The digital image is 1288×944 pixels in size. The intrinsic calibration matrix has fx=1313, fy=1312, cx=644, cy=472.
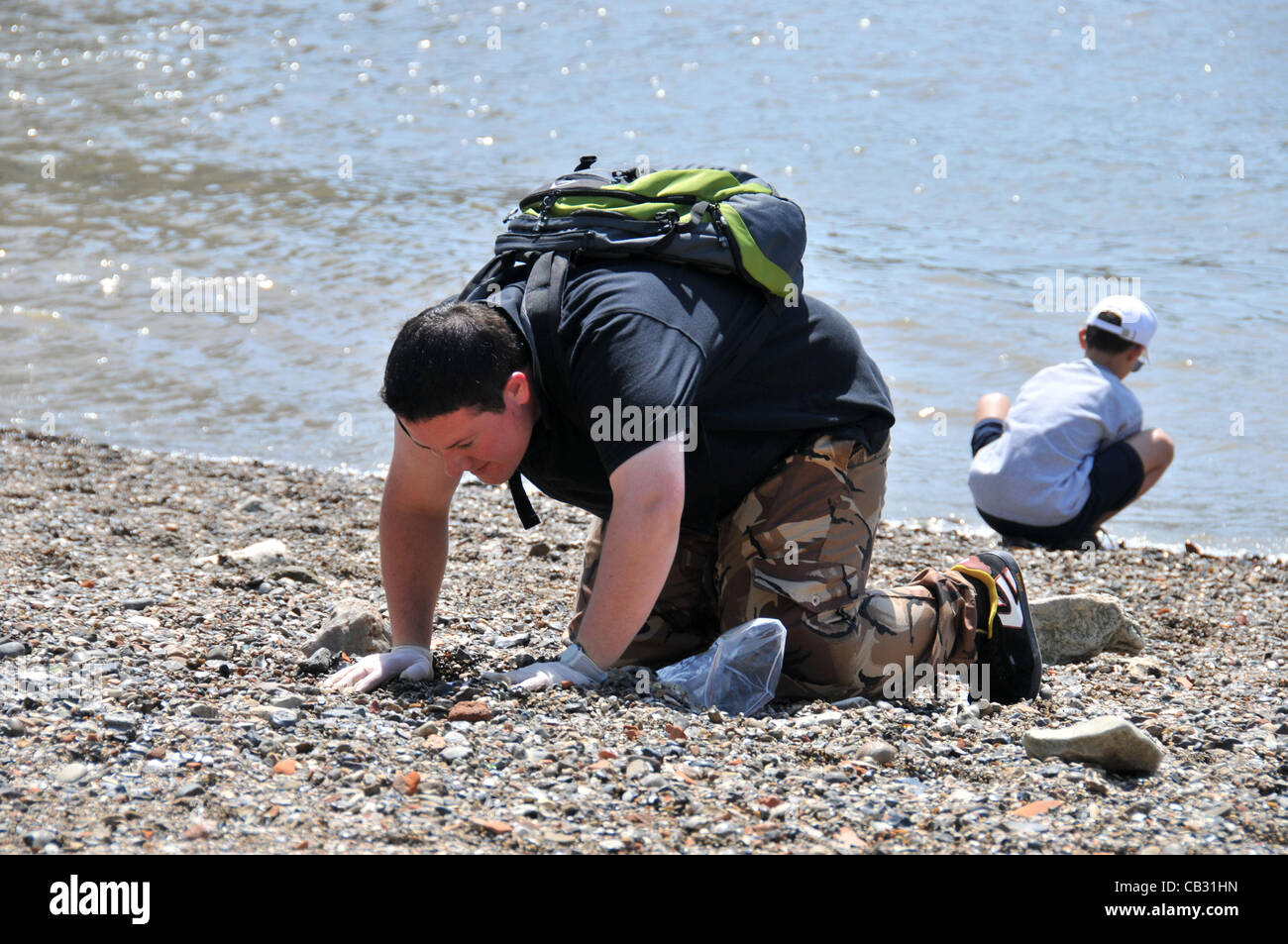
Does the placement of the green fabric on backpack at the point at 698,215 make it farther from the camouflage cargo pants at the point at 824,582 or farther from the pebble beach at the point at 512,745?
the pebble beach at the point at 512,745

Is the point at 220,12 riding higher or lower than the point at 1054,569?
higher

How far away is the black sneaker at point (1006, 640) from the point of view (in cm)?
390

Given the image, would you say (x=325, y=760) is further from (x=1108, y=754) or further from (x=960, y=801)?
(x=1108, y=754)

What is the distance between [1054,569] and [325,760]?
A: 377 centimetres

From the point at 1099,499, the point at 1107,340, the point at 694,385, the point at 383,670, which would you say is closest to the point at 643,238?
the point at 694,385

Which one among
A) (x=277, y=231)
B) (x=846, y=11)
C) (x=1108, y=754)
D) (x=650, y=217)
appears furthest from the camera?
(x=846, y=11)

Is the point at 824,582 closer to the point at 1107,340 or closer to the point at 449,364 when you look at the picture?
the point at 449,364

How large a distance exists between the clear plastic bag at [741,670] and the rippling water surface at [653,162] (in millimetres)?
3523

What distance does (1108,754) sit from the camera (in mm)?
3045

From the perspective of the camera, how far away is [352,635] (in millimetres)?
3850

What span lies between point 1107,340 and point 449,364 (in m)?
4.18

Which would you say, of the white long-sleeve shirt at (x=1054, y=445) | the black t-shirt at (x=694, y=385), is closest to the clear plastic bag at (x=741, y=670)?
the black t-shirt at (x=694, y=385)
